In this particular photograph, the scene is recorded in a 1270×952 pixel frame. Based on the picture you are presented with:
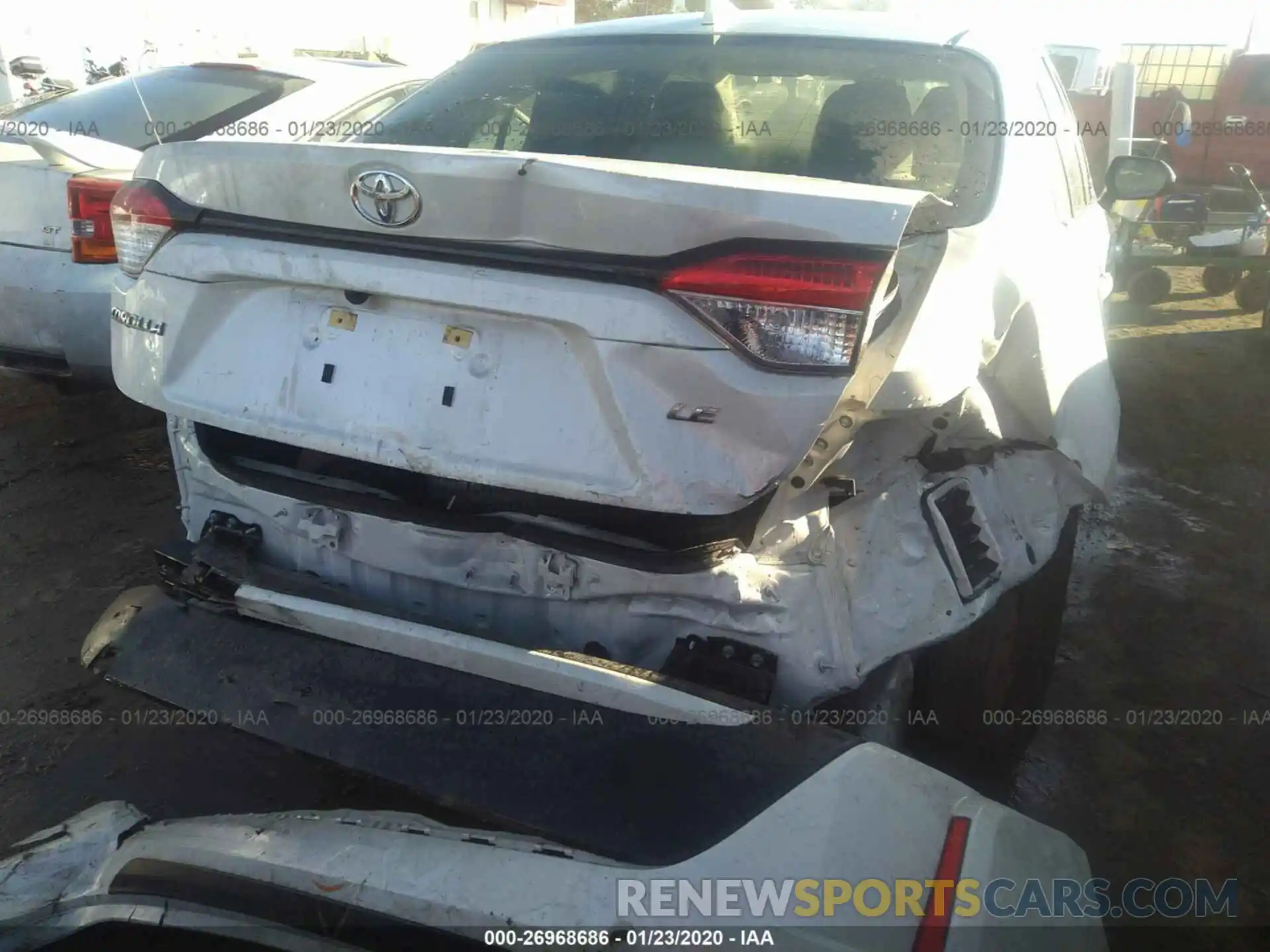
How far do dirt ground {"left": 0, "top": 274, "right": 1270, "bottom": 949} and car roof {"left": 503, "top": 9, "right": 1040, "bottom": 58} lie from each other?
196 centimetres

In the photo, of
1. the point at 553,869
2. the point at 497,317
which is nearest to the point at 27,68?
the point at 497,317

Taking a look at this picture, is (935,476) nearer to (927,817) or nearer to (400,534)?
(927,817)

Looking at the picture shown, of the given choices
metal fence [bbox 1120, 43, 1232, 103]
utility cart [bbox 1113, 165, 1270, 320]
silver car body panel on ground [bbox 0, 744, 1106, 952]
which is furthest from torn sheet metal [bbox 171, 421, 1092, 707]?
metal fence [bbox 1120, 43, 1232, 103]

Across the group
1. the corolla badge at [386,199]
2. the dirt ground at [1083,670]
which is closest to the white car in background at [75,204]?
the dirt ground at [1083,670]

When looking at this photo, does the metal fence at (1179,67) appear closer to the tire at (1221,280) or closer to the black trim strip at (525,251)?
the tire at (1221,280)

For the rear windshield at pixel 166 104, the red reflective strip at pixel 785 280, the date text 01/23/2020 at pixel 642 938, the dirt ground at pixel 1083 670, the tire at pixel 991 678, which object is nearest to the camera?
the date text 01/23/2020 at pixel 642 938

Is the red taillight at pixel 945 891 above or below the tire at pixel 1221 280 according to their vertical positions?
above

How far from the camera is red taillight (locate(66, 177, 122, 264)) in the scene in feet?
11.5

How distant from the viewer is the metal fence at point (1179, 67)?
14.3 metres

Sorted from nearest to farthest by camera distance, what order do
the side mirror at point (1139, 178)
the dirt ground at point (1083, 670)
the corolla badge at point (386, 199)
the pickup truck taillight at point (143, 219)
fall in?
the corolla badge at point (386, 199)
the pickup truck taillight at point (143, 219)
the dirt ground at point (1083, 670)
the side mirror at point (1139, 178)

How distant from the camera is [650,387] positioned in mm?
1577

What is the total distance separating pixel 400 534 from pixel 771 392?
83 cm

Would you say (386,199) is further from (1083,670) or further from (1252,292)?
(1252,292)

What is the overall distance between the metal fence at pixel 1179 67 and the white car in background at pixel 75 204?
46.8ft
